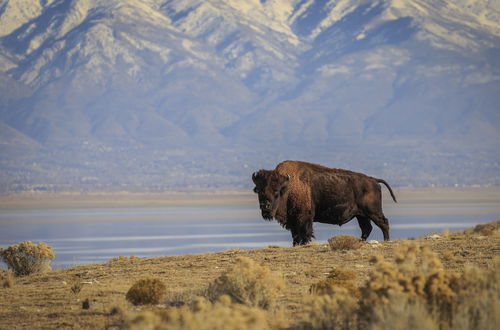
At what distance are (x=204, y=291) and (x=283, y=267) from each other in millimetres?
4205

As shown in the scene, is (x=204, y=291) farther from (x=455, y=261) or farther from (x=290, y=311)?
(x=455, y=261)

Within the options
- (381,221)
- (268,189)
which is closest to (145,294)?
(268,189)

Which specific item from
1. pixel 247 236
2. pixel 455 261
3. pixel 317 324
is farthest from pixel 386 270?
pixel 247 236

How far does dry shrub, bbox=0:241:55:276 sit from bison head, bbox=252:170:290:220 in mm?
6978

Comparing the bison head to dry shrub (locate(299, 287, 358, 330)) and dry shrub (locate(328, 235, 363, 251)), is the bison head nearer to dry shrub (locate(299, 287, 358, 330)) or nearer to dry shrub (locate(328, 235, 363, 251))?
dry shrub (locate(328, 235, 363, 251))

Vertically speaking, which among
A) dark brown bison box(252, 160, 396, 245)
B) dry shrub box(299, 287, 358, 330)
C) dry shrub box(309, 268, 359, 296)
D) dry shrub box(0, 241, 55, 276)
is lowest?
dry shrub box(299, 287, 358, 330)

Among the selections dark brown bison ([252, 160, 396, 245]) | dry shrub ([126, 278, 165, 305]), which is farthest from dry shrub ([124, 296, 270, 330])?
dark brown bison ([252, 160, 396, 245])

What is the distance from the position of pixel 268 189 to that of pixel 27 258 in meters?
7.67

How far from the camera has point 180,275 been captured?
20297mm

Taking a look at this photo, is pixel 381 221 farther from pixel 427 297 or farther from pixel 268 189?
pixel 427 297

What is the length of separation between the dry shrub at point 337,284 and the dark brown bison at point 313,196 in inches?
187

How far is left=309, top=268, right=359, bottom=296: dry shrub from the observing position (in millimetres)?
15614

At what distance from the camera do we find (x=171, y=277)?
19953 mm

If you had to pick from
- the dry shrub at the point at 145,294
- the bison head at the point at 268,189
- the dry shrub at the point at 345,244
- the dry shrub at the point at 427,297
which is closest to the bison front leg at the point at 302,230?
the dry shrub at the point at 345,244
